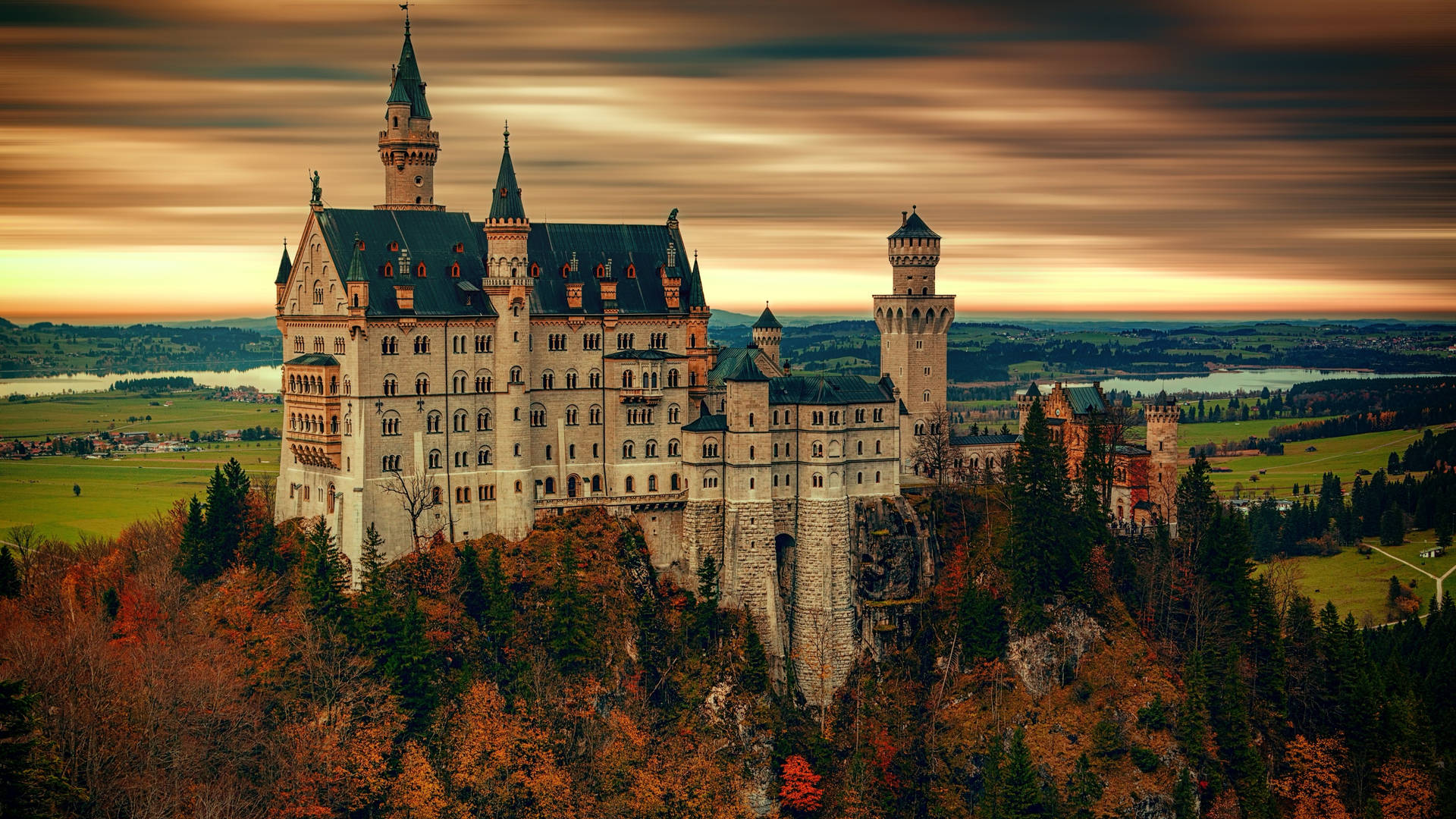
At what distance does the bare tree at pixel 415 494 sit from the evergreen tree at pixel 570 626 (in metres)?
9.51

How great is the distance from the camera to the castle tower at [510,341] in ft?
343

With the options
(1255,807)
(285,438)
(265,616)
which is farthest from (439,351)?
(1255,807)

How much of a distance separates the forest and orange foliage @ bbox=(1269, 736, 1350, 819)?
8.3 inches

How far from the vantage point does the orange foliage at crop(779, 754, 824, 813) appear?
10375cm

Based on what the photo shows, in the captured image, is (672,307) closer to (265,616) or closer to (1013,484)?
(1013,484)

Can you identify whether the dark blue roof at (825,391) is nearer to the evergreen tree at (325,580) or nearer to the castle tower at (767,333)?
the castle tower at (767,333)

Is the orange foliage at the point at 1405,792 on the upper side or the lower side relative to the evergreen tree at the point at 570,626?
lower

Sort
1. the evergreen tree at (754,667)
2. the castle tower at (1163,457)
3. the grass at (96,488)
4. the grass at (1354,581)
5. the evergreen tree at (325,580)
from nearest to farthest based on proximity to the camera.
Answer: the evergreen tree at (325,580) → the evergreen tree at (754,667) → the castle tower at (1163,457) → the grass at (96,488) → the grass at (1354,581)

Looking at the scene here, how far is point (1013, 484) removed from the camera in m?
113

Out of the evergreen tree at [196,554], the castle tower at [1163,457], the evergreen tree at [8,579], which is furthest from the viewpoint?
the castle tower at [1163,457]

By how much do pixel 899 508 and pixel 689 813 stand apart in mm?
28150

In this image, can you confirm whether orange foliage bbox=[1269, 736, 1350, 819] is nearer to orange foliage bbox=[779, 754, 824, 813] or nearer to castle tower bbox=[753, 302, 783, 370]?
orange foliage bbox=[779, 754, 824, 813]

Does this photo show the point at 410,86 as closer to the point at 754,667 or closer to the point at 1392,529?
the point at 754,667

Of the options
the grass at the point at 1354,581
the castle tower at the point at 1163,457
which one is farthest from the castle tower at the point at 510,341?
the grass at the point at 1354,581
